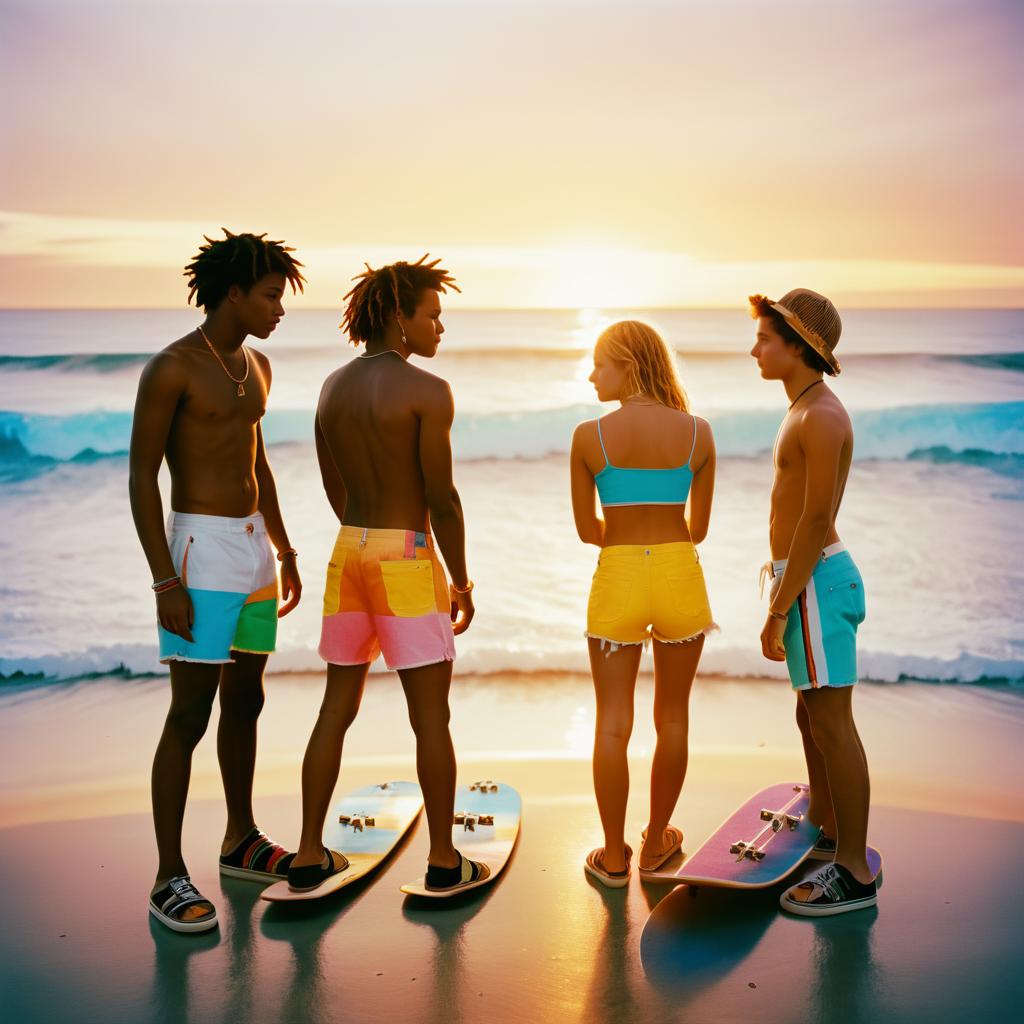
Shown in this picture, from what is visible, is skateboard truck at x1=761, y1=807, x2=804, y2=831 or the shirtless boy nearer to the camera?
the shirtless boy

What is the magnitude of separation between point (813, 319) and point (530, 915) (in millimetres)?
2003

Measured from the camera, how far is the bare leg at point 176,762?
3.15 m

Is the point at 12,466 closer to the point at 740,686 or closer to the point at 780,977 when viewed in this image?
the point at 740,686

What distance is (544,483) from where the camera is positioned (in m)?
12.2

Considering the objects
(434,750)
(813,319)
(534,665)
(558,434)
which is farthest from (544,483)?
(434,750)

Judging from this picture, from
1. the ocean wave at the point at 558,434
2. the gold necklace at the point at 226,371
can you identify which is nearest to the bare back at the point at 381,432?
the gold necklace at the point at 226,371

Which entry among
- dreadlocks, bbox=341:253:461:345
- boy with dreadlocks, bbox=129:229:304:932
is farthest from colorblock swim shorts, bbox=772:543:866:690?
boy with dreadlocks, bbox=129:229:304:932

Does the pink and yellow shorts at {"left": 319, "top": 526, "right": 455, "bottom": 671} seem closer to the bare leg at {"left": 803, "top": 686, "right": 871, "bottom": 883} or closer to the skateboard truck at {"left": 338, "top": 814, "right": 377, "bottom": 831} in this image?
the skateboard truck at {"left": 338, "top": 814, "right": 377, "bottom": 831}

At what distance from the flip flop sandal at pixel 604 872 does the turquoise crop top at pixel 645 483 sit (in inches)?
45.5

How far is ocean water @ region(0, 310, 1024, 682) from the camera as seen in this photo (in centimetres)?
676

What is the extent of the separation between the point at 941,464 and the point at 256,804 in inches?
425

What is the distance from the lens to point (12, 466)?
1277cm

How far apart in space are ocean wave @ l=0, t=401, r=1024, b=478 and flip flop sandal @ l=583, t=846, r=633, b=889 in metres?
10.1

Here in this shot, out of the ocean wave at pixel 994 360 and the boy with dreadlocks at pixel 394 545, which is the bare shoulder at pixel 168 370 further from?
the ocean wave at pixel 994 360
